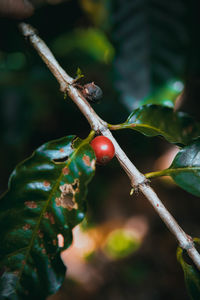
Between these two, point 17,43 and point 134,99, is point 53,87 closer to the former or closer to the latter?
point 17,43

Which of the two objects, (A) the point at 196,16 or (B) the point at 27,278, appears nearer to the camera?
(B) the point at 27,278

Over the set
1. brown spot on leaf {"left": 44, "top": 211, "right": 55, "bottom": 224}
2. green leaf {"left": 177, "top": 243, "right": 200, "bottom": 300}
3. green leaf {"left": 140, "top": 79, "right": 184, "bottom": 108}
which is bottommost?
green leaf {"left": 177, "top": 243, "right": 200, "bottom": 300}

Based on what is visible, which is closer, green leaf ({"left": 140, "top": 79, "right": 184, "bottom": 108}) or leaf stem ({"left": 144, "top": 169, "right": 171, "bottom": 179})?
leaf stem ({"left": 144, "top": 169, "right": 171, "bottom": 179})

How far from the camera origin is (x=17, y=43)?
1365mm

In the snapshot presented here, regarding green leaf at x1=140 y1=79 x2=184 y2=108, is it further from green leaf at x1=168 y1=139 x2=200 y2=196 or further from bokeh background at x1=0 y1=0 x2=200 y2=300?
green leaf at x1=168 y1=139 x2=200 y2=196

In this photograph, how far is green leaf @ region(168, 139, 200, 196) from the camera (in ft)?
2.86

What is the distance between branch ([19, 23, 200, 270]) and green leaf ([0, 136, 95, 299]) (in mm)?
114

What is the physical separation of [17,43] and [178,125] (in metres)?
0.95

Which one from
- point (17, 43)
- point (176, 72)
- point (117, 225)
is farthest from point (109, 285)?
point (17, 43)

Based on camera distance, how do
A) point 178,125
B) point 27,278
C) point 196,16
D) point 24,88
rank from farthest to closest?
point 24,88, point 196,16, point 178,125, point 27,278

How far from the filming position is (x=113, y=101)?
2100mm

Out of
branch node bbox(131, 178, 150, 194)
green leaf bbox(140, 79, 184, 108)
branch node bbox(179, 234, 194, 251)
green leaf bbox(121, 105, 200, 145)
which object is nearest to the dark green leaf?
green leaf bbox(140, 79, 184, 108)

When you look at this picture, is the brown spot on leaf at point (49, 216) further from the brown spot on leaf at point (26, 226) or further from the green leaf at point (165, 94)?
the green leaf at point (165, 94)

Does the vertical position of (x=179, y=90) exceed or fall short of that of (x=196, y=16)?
it falls short
